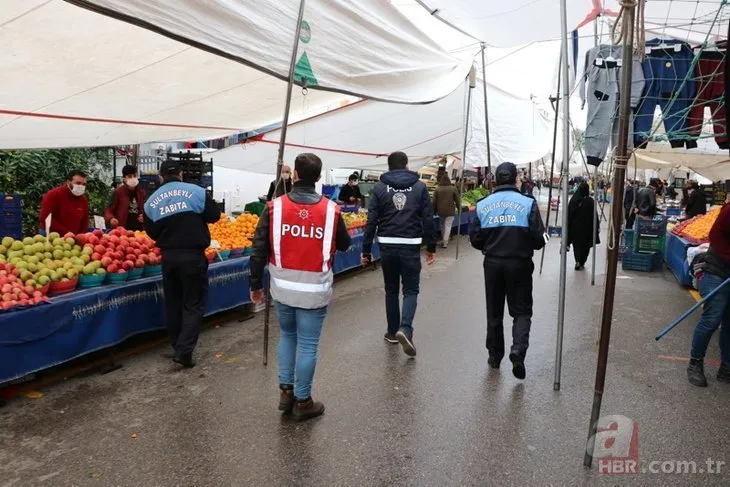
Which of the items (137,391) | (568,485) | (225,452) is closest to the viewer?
(568,485)

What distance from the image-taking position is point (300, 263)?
377 cm

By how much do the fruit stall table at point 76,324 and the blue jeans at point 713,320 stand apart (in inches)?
211

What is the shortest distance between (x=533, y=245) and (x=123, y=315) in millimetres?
4180

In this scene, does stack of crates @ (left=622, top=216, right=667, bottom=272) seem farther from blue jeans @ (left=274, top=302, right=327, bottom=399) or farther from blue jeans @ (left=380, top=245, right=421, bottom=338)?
blue jeans @ (left=274, top=302, right=327, bottom=399)

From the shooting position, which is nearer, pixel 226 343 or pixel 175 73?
pixel 175 73

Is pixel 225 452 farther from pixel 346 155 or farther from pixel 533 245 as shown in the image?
pixel 346 155


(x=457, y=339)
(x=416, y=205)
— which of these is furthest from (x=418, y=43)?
(x=457, y=339)

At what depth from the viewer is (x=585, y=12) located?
21.9 feet

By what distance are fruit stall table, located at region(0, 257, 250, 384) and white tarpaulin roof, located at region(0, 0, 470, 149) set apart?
203 cm

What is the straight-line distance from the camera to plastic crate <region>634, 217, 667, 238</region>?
1089 cm

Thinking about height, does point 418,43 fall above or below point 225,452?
above

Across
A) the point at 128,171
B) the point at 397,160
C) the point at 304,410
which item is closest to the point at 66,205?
the point at 128,171

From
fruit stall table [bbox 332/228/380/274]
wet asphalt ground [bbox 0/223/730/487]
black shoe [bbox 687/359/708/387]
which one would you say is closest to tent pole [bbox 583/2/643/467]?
wet asphalt ground [bbox 0/223/730/487]

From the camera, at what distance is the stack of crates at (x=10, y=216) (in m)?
A: 8.08
